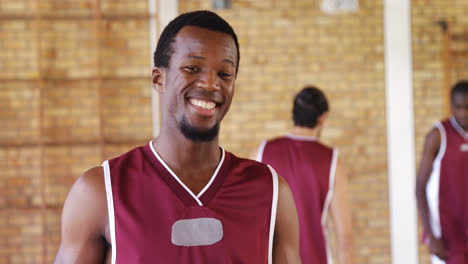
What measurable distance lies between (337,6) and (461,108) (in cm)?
176

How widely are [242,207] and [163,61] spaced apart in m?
0.43

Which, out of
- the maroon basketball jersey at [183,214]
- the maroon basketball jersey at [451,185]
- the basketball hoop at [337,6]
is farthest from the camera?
the basketball hoop at [337,6]

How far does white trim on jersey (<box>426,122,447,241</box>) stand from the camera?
334 cm

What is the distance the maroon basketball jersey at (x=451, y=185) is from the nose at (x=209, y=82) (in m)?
2.54

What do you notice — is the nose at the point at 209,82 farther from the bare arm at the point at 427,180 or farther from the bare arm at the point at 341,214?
the bare arm at the point at 427,180

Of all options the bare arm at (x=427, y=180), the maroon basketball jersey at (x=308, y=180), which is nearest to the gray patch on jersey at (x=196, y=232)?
the maroon basketball jersey at (x=308, y=180)

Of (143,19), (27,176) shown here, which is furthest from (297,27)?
(27,176)

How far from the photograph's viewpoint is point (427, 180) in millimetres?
3332

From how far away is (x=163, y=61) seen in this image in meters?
1.31

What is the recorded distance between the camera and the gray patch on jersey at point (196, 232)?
47.0 inches

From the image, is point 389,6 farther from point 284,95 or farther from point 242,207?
point 242,207

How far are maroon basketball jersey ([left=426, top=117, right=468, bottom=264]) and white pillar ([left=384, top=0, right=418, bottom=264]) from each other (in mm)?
1336

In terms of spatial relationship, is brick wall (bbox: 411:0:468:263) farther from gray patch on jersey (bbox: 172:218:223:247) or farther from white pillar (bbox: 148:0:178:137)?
gray patch on jersey (bbox: 172:218:223:247)

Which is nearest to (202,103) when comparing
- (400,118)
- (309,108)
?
(309,108)
